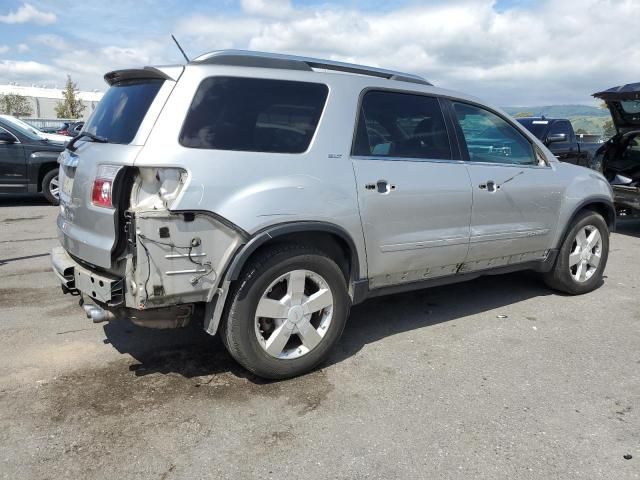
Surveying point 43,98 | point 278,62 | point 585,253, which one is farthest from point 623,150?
point 43,98

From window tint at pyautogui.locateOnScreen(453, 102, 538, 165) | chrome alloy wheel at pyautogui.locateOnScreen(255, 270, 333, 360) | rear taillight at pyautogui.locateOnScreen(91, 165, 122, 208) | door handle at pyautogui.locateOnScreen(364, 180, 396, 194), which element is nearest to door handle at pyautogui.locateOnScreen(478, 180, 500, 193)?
window tint at pyautogui.locateOnScreen(453, 102, 538, 165)

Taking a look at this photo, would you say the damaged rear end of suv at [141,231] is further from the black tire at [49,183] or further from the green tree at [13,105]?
the green tree at [13,105]

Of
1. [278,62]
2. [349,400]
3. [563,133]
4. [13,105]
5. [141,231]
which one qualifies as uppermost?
[278,62]

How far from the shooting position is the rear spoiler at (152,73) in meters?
3.21

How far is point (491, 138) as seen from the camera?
465 cm

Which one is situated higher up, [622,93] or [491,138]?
[622,93]

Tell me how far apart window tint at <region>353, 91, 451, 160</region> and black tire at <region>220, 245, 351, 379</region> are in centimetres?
82

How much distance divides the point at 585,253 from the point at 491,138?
1.70 metres

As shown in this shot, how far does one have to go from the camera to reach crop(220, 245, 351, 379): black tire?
128 inches

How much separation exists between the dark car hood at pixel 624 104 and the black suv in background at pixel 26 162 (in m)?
9.52

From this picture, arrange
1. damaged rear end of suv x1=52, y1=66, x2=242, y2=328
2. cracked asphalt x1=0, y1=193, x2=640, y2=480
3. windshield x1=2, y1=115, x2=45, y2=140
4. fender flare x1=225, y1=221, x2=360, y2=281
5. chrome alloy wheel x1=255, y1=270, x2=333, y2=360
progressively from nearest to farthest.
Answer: cracked asphalt x1=0, y1=193, x2=640, y2=480 → damaged rear end of suv x1=52, y1=66, x2=242, y2=328 → fender flare x1=225, y1=221, x2=360, y2=281 → chrome alloy wheel x1=255, y1=270, x2=333, y2=360 → windshield x1=2, y1=115, x2=45, y2=140

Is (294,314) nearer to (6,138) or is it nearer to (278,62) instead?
(278,62)

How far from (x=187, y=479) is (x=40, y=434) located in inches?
35.8

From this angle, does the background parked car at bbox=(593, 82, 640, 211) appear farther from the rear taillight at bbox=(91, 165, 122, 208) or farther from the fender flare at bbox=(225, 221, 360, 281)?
the rear taillight at bbox=(91, 165, 122, 208)
